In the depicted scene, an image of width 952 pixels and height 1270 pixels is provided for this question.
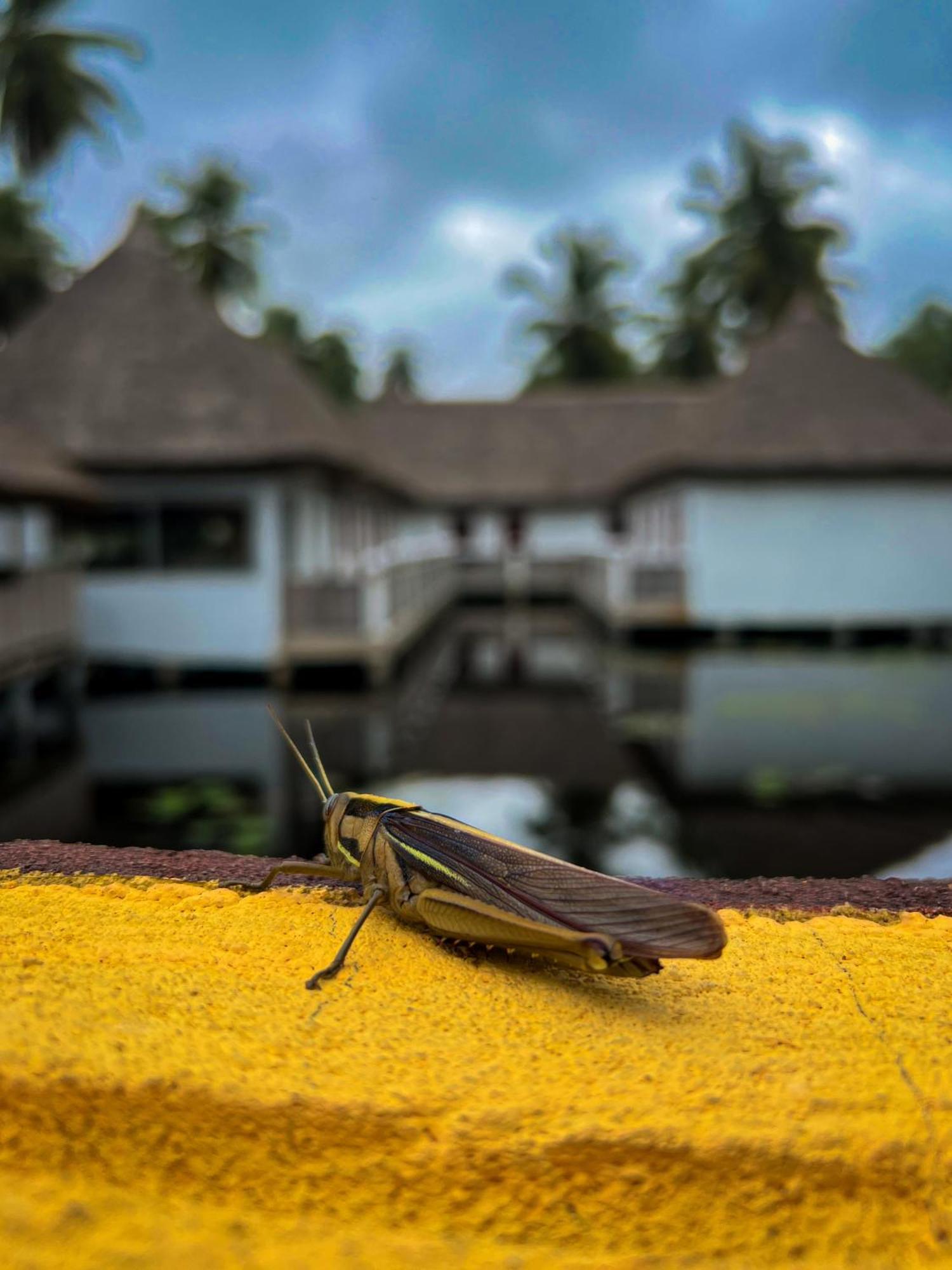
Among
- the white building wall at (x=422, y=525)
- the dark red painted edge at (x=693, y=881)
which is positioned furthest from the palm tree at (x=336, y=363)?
the dark red painted edge at (x=693, y=881)

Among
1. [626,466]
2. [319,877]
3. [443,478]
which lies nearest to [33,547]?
[319,877]

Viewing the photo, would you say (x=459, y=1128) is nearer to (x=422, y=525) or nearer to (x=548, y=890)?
(x=548, y=890)

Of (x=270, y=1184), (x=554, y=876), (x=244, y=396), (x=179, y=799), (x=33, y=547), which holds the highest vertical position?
(x=244, y=396)

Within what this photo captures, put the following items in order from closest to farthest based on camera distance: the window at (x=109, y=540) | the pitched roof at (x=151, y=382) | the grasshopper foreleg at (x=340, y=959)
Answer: the grasshopper foreleg at (x=340, y=959), the pitched roof at (x=151, y=382), the window at (x=109, y=540)

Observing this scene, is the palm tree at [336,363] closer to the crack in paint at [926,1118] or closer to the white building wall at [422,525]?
the white building wall at [422,525]

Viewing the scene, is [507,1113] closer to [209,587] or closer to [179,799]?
[179,799]

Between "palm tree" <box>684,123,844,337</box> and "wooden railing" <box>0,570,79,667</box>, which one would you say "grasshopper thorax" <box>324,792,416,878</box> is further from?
"palm tree" <box>684,123,844,337</box>
